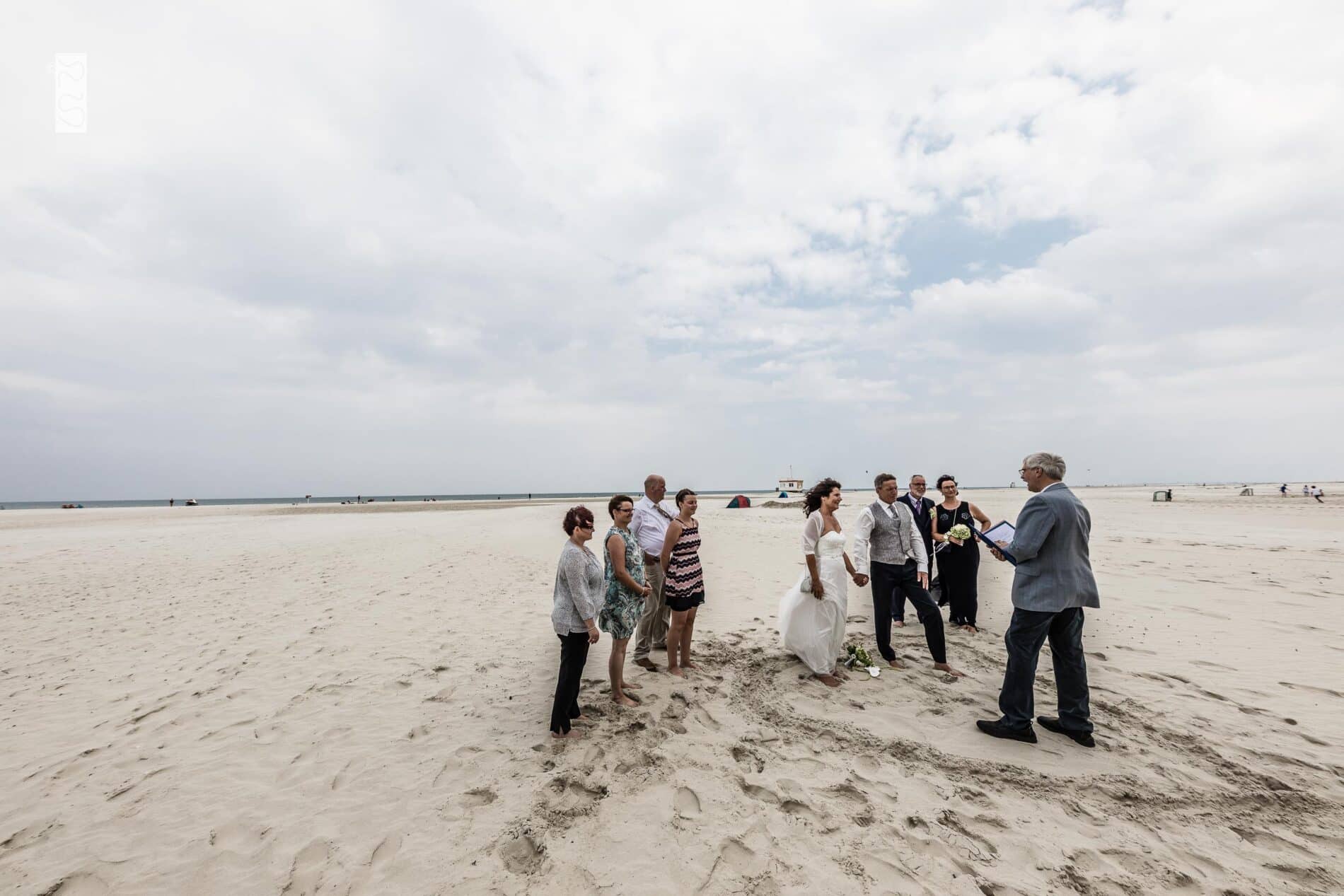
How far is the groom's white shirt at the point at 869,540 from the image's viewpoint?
5551 millimetres

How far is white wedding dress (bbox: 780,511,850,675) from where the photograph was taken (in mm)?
5395

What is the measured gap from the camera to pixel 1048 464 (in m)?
4.41

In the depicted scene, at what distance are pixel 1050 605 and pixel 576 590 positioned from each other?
3830mm

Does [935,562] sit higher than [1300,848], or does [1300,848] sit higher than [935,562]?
[935,562]

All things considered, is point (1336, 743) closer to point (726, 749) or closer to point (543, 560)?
point (726, 749)

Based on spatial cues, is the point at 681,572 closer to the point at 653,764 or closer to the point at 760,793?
the point at 653,764

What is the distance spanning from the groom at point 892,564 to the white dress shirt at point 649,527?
220 centimetres

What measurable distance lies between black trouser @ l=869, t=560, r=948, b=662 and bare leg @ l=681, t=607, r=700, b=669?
2.02 m

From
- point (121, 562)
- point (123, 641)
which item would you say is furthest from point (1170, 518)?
point (121, 562)

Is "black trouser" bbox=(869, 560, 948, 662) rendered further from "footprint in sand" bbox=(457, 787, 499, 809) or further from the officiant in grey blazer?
"footprint in sand" bbox=(457, 787, 499, 809)

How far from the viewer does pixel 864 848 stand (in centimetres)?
306

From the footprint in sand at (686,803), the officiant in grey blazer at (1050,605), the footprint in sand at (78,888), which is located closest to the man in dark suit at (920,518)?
the officiant in grey blazer at (1050,605)

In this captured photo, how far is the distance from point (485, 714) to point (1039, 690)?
5.60 meters

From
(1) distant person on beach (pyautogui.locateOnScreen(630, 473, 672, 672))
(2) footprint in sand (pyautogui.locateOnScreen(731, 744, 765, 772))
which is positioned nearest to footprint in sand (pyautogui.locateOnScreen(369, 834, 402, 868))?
(2) footprint in sand (pyautogui.locateOnScreen(731, 744, 765, 772))
